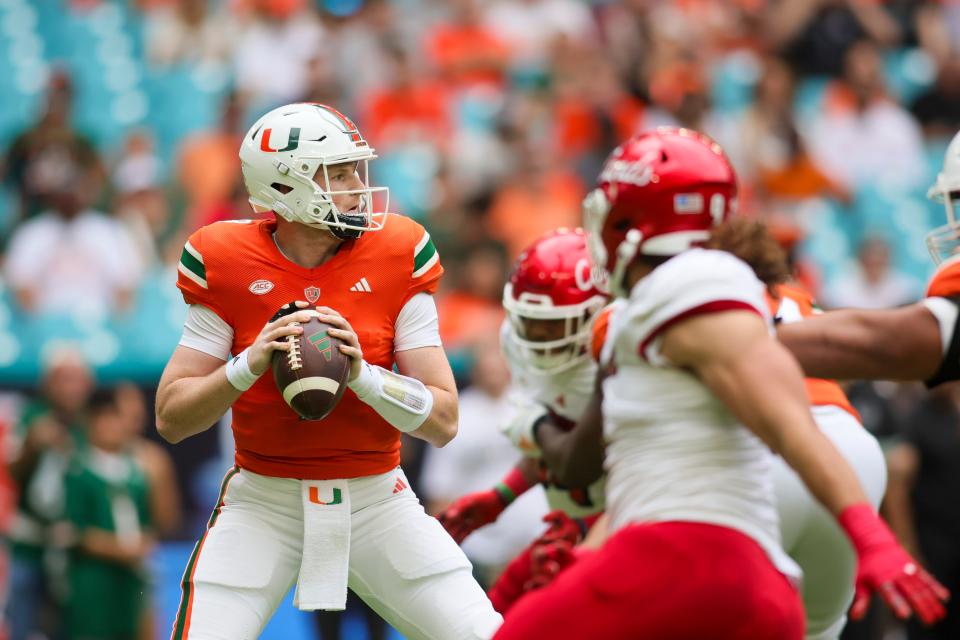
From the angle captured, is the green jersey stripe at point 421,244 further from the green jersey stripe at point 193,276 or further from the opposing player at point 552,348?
the green jersey stripe at point 193,276

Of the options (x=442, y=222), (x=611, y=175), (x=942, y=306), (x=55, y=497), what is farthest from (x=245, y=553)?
(x=442, y=222)

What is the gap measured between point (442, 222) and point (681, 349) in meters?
6.53

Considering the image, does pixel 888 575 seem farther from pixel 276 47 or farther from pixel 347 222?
pixel 276 47

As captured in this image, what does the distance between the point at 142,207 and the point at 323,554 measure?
6.22m

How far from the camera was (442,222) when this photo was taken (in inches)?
380

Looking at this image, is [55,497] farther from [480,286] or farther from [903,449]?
[903,449]

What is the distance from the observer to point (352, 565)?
4.22m

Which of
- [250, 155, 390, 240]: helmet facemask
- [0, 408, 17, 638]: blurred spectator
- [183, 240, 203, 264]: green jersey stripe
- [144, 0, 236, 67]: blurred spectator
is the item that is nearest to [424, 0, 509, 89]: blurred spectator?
[144, 0, 236, 67]: blurred spectator

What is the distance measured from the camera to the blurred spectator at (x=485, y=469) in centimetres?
727

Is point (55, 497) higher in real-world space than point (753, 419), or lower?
lower

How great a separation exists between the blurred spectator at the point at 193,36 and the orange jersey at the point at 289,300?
7772 millimetres

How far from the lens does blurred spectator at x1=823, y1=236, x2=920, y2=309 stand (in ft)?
33.2

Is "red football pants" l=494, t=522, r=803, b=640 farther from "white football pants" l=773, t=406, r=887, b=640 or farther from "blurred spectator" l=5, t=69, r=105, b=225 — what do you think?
"blurred spectator" l=5, t=69, r=105, b=225

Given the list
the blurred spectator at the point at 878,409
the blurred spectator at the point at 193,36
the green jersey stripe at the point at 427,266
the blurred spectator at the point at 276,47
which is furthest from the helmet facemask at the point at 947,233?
the blurred spectator at the point at 193,36
